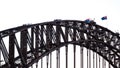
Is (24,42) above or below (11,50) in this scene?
above

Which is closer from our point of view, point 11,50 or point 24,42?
point 11,50

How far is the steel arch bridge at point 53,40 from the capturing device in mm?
47625

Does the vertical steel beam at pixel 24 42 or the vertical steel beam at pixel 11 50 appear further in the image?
the vertical steel beam at pixel 24 42

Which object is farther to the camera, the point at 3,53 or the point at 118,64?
the point at 118,64

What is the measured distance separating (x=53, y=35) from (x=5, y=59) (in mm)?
11567

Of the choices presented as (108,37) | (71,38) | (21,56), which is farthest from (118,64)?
(21,56)

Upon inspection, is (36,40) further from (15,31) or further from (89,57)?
(89,57)

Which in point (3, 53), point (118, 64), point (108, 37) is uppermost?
point (3, 53)

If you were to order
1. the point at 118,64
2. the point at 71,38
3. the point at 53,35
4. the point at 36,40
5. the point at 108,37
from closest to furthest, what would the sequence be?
the point at 36,40 < the point at 53,35 < the point at 71,38 < the point at 108,37 < the point at 118,64

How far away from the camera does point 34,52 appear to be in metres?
53.5

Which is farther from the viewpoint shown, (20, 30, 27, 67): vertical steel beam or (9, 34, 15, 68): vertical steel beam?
(20, 30, 27, 67): vertical steel beam

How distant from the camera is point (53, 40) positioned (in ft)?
188

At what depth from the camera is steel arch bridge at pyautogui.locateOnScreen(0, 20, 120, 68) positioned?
47.6 meters

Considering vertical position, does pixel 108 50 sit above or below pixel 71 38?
below
